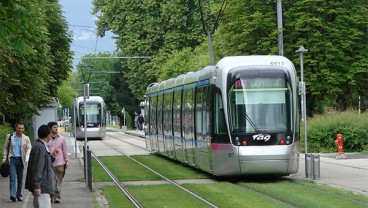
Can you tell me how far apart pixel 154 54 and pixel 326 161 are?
37.1m

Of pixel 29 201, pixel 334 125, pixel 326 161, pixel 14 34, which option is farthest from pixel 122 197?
pixel 334 125

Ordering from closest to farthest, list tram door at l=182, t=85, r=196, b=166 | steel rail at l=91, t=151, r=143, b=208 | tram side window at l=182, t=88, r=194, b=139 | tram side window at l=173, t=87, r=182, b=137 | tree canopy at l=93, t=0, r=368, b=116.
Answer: steel rail at l=91, t=151, r=143, b=208 → tram door at l=182, t=85, r=196, b=166 → tram side window at l=182, t=88, r=194, b=139 → tram side window at l=173, t=87, r=182, b=137 → tree canopy at l=93, t=0, r=368, b=116

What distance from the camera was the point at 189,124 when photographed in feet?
88.3

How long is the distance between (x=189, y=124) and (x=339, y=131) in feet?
38.6

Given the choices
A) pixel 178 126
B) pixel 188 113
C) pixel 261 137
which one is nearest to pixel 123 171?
pixel 178 126

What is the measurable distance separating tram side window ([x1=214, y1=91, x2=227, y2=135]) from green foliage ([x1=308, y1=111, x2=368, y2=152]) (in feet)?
49.9

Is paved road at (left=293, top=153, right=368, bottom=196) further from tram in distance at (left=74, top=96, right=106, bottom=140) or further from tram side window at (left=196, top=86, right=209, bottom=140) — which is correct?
tram in distance at (left=74, top=96, right=106, bottom=140)

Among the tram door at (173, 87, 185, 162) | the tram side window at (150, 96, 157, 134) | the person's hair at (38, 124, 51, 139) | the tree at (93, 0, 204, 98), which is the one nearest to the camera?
the person's hair at (38, 124, 51, 139)

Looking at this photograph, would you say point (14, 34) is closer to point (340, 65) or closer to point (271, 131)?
point (271, 131)

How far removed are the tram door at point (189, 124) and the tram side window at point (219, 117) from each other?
145 inches

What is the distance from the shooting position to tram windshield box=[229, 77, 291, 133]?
Answer: 72.1ft

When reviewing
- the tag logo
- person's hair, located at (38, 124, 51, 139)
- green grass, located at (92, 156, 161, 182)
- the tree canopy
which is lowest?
green grass, located at (92, 156, 161, 182)

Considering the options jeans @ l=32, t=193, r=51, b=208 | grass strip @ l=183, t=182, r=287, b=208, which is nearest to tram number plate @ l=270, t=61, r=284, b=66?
grass strip @ l=183, t=182, r=287, b=208

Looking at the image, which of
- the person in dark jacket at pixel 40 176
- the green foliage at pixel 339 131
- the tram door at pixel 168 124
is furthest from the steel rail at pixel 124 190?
the green foliage at pixel 339 131
